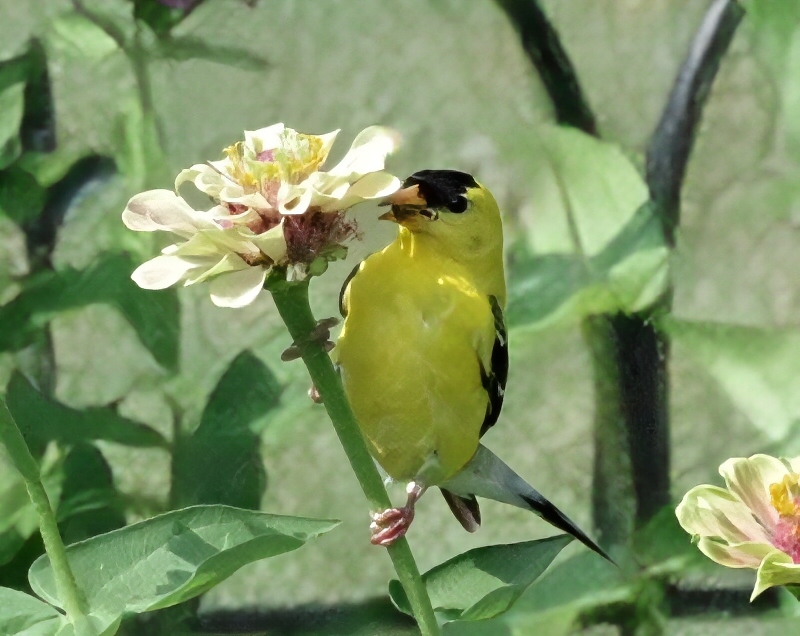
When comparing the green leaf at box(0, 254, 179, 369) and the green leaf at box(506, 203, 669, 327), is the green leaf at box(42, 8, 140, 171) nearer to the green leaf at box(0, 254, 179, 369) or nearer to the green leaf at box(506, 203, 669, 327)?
the green leaf at box(0, 254, 179, 369)

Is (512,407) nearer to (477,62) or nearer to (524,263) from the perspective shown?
(524,263)

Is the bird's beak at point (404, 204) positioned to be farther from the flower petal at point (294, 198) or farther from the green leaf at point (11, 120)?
the green leaf at point (11, 120)

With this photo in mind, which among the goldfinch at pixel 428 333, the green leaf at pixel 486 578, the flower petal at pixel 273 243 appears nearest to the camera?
the flower petal at pixel 273 243

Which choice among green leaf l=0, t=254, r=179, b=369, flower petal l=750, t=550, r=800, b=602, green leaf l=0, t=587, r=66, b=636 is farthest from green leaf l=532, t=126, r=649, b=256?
green leaf l=0, t=587, r=66, b=636

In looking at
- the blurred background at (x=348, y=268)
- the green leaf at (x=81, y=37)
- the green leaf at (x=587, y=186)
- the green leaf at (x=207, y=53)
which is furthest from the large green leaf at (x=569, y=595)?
the green leaf at (x=81, y=37)

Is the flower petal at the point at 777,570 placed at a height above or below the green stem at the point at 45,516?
below

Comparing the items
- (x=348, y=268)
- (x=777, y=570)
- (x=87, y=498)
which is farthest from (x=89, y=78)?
(x=777, y=570)
